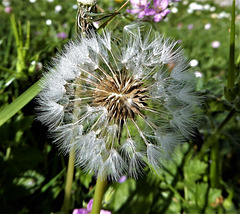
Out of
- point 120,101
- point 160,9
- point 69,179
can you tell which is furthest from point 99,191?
point 160,9

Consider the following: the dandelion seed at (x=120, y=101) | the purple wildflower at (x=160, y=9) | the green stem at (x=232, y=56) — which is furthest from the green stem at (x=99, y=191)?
the purple wildflower at (x=160, y=9)

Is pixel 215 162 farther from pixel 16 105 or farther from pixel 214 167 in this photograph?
pixel 16 105

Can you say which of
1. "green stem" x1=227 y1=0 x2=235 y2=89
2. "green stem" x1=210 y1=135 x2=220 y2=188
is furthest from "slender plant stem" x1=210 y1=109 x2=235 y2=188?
"green stem" x1=227 y1=0 x2=235 y2=89

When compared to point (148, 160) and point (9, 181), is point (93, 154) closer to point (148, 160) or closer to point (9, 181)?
point (148, 160)

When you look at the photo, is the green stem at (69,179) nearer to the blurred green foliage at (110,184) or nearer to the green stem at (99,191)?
the blurred green foliage at (110,184)

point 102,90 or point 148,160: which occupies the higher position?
point 102,90

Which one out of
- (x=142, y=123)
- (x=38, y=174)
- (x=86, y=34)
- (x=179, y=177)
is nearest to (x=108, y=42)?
(x=86, y=34)
